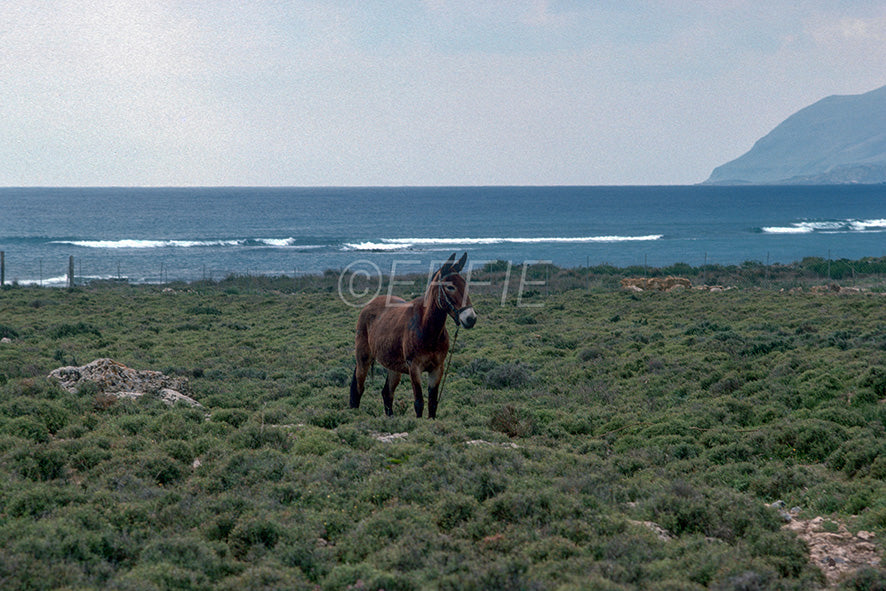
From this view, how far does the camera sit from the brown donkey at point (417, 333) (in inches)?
361

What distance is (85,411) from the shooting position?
987cm

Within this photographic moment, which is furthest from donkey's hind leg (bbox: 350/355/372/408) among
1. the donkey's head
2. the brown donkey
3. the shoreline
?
the shoreline

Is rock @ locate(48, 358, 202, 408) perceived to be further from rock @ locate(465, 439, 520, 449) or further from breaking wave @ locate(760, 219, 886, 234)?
breaking wave @ locate(760, 219, 886, 234)

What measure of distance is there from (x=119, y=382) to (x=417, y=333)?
5.69 metres

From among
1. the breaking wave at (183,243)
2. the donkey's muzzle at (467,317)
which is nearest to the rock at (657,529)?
the donkey's muzzle at (467,317)

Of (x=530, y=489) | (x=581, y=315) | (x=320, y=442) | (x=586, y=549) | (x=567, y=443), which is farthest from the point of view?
(x=581, y=315)

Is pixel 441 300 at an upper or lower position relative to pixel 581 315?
upper

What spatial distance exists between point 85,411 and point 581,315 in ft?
63.0

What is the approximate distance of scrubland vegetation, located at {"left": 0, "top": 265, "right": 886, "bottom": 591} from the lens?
5.30 meters

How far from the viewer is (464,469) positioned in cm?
729

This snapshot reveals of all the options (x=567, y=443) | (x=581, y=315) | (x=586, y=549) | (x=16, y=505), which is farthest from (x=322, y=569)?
(x=581, y=315)

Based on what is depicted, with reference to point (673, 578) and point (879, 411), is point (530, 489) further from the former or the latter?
point (879, 411)

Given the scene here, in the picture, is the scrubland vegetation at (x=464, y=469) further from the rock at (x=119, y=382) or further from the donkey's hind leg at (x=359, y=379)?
the rock at (x=119, y=382)

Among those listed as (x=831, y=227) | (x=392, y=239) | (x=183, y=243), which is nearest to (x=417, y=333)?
(x=392, y=239)
